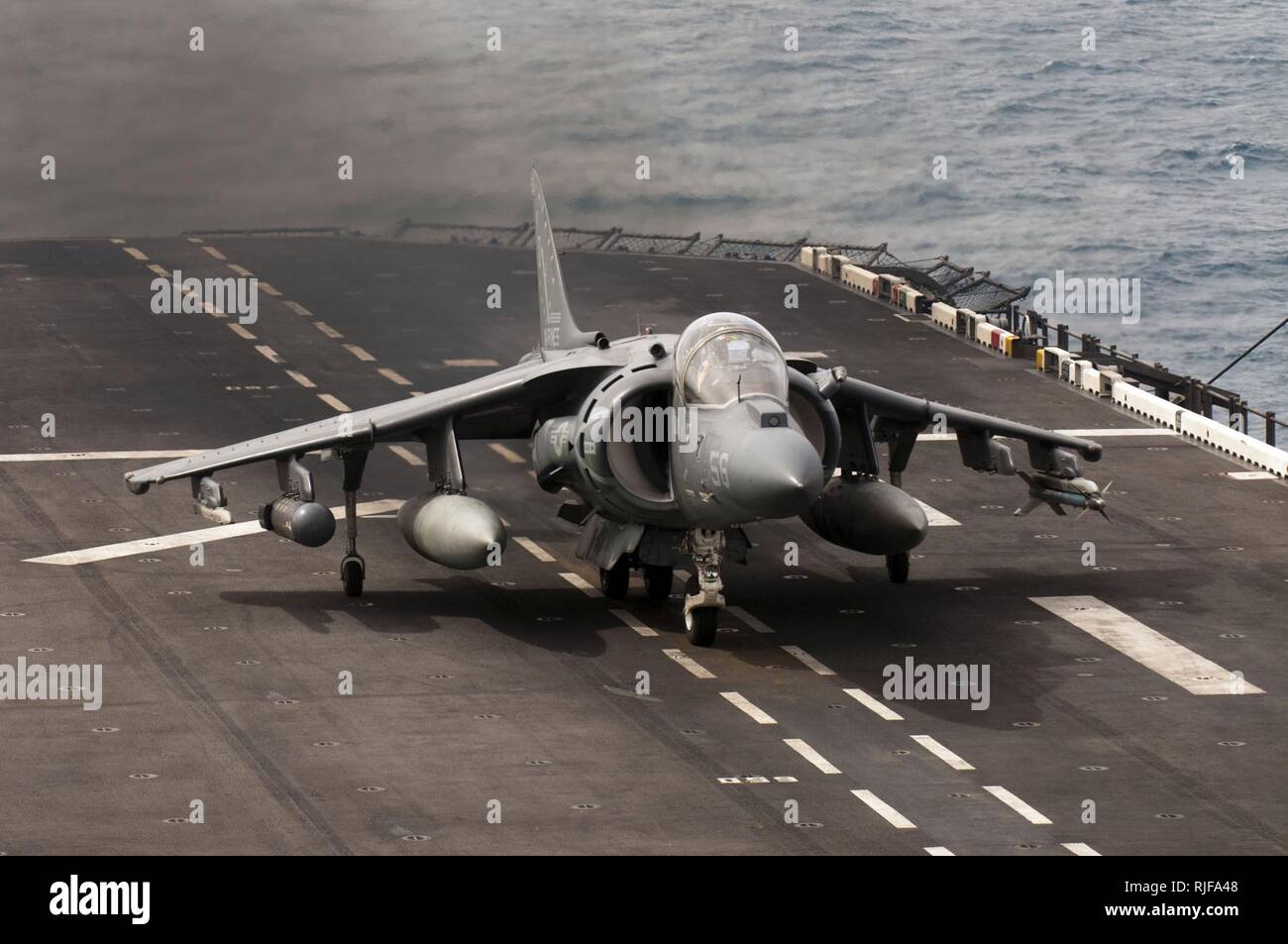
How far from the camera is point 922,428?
43562mm

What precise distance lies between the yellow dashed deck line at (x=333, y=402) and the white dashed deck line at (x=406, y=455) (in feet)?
8.09

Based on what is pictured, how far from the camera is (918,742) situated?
34.2m

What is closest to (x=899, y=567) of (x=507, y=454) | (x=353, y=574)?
(x=353, y=574)

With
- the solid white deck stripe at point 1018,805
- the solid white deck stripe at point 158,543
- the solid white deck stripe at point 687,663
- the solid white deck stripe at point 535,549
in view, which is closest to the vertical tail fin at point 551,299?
the solid white deck stripe at point 535,549

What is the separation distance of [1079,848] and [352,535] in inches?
627

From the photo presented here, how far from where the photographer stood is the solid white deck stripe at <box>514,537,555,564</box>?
145ft

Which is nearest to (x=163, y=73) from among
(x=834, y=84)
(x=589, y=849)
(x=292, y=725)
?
(x=292, y=725)

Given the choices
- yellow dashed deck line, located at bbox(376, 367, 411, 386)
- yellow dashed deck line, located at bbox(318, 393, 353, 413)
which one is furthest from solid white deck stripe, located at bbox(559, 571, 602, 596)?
yellow dashed deck line, located at bbox(376, 367, 411, 386)

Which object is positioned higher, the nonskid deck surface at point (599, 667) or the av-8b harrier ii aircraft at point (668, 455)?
the av-8b harrier ii aircraft at point (668, 455)

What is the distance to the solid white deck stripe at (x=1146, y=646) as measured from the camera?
3744 cm

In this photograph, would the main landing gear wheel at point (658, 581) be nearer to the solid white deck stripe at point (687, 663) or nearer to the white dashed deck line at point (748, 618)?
the white dashed deck line at point (748, 618)

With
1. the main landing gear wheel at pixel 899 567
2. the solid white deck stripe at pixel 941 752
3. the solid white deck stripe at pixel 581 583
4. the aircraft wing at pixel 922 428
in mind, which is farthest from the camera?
the main landing gear wheel at pixel 899 567

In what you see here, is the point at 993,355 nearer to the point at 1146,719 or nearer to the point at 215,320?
the point at 215,320

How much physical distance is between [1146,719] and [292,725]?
1276cm
